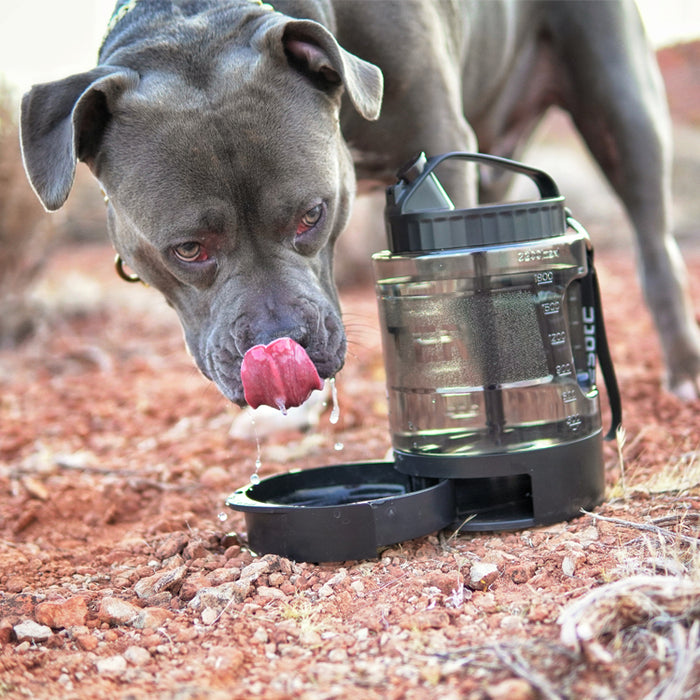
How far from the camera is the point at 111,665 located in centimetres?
191

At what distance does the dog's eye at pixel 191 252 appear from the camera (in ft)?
9.06

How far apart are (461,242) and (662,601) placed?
41.0 inches

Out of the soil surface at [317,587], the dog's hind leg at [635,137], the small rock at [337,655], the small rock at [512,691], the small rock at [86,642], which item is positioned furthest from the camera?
the dog's hind leg at [635,137]

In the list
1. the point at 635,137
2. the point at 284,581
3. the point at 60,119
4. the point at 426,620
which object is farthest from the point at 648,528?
the point at 635,137

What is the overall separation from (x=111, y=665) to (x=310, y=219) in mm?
1496

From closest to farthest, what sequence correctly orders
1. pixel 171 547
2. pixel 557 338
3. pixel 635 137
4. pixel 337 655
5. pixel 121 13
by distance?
pixel 337 655, pixel 557 338, pixel 171 547, pixel 121 13, pixel 635 137

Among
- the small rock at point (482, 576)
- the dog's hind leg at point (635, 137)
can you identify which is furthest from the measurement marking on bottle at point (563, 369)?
the dog's hind leg at point (635, 137)

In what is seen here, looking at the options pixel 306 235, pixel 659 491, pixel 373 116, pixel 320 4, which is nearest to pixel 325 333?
pixel 306 235

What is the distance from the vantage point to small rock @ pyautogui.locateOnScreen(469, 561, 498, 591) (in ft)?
7.04

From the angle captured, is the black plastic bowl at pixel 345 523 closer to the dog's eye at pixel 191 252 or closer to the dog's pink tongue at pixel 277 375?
the dog's pink tongue at pixel 277 375

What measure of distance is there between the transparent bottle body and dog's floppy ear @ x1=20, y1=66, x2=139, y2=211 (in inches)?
40.1

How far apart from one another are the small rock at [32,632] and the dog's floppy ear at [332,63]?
1.67m

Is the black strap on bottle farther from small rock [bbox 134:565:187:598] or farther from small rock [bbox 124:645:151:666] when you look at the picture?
small rock [bbox 124:645:151:666]

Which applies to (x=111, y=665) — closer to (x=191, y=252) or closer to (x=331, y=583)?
(x=331, y=583)
